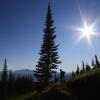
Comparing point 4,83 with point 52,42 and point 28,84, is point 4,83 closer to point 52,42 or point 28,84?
point 28,84

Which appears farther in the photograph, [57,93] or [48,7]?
[48,7]

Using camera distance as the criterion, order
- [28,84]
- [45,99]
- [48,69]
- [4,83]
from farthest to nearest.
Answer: [28,84] → [4,83] → [48,69] → [45,99]

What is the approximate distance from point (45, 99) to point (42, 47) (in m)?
23.6

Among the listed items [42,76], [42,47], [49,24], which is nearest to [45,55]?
[42,47]

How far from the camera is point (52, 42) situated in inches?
1698

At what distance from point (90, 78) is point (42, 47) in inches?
985

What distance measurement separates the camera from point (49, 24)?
4497 cm

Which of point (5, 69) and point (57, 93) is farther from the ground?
point (5, 69)

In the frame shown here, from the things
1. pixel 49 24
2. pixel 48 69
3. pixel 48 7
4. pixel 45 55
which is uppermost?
pixel 48 7

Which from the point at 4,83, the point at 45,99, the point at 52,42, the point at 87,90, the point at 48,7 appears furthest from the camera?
the point at 4,83

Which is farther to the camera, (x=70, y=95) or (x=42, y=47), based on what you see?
(x=42, y=47)

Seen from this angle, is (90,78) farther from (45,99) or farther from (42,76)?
(42,76)

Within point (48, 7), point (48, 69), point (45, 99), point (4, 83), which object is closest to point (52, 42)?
point (48, 69)

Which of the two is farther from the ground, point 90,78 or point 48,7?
point 48,7
